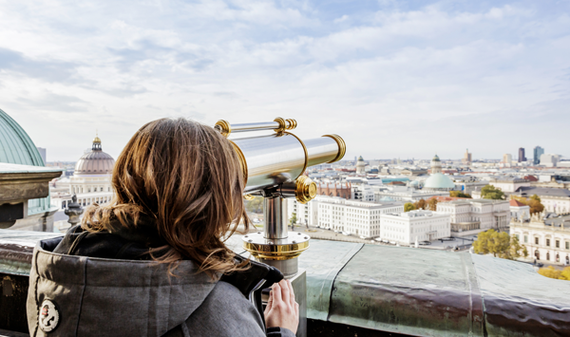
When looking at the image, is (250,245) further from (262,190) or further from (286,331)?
(286,331)

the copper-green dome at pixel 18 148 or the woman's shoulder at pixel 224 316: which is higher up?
the copper-green dome at pixel 18 148

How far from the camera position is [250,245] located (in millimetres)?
930

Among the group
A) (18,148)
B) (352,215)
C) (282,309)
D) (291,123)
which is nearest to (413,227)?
(352,215)

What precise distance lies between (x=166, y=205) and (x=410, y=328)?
0.70m

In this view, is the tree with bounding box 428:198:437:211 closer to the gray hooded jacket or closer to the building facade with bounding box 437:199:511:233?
the building facade with bounding box 437:199:511:233

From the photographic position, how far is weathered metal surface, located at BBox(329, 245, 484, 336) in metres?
0.97

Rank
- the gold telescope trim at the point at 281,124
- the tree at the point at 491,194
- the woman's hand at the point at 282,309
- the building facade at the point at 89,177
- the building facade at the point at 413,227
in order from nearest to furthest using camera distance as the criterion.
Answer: the woman's hand at the point at 282,309, the gold telescope trim at the point at 281,124, the building facade at the point at 89,177, the building facade at the point at 413,227, the tree at the point at 491,194

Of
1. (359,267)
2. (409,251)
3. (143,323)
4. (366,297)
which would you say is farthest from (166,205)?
(409,251)

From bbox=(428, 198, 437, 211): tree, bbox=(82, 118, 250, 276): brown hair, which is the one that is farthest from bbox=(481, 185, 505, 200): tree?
bbox=(82, 118, 250, 276): brown hair

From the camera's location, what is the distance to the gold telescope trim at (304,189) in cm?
95

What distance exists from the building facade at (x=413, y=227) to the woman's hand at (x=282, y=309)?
3511 cm

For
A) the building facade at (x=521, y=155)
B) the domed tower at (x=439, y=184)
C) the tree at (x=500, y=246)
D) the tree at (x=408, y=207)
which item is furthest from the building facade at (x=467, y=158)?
the tree at (x=500, y=246)

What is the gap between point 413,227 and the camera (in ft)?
115

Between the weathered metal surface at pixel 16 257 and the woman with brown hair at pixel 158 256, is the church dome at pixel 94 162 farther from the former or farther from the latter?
the woman with brown hair at pixel 158 256
